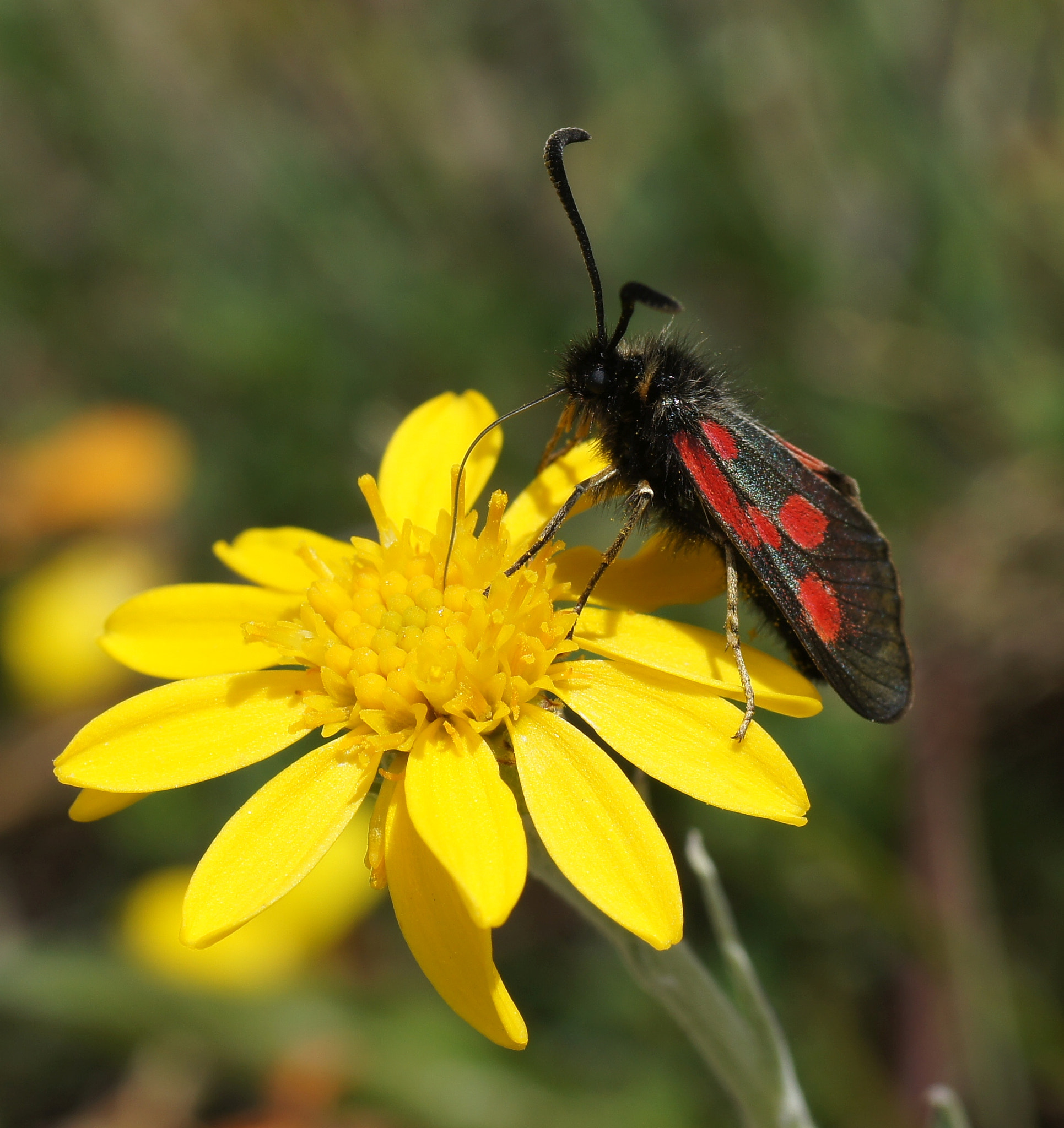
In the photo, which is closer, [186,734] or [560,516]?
[186,734]

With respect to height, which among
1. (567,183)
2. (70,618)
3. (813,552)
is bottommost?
(813,552)

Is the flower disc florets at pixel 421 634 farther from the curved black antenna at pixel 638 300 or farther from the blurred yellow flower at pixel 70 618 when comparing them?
the blurred yellow flower at pixel 70 618

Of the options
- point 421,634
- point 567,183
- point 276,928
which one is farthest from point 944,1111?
point 276,928

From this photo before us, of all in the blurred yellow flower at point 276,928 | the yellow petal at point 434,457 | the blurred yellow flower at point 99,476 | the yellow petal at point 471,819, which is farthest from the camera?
the blurred yellow flower at point 99,476

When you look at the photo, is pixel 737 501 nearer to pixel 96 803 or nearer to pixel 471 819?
pixel 471 819

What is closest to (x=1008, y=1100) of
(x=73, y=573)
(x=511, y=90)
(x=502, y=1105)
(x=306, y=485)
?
(x=502, y=1105)

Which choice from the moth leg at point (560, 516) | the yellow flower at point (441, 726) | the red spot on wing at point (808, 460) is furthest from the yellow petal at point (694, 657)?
the red spot on wing at point (808, 460)

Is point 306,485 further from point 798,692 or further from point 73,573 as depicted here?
point 798,692

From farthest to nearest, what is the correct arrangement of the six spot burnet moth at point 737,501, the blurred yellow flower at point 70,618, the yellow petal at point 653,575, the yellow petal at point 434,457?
the blurred yellow flower at point 70,618
the yellow petal at point 434,457
the yellow petal at point 653,575
the six spot burnet moth at point 737,501

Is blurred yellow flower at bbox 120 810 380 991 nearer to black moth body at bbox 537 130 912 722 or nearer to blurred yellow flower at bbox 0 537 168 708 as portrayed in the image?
blurred yellow flower at bbox 0 537 168 708
